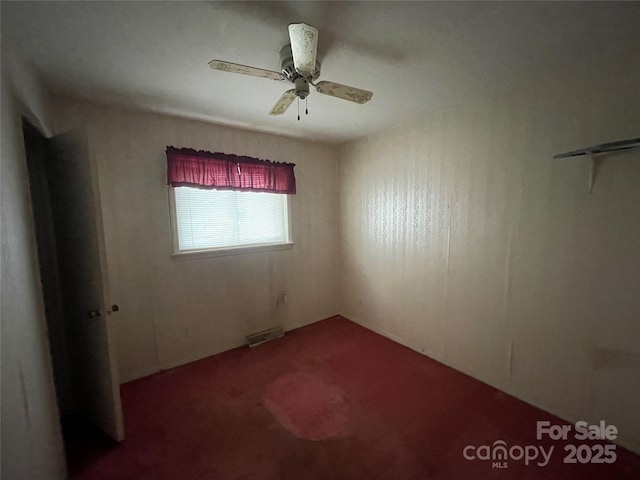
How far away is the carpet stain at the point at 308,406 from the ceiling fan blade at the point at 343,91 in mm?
2220

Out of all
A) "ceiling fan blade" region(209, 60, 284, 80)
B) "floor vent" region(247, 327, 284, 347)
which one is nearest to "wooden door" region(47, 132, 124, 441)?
"ceiling fan blade" region(209, 60, 284, 80)

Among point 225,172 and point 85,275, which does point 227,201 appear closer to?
point 225,172

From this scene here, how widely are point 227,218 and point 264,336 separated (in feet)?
4.81

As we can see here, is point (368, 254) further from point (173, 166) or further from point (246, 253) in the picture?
point (173, 166)

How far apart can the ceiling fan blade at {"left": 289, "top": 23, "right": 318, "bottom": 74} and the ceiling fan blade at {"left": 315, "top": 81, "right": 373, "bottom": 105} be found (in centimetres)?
14

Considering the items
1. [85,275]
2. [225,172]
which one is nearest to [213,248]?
[225,172]

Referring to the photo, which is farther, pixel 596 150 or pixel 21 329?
pixel 596 150

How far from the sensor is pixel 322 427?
6.01 ft

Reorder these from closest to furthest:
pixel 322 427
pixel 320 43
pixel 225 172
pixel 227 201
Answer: pixel 320 43
pixel 322 427
pixel 225 172
pixel 227 201

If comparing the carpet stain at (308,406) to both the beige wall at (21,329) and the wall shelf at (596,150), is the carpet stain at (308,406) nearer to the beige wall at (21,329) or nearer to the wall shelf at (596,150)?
the beige wall at (21,329)

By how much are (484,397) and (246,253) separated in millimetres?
2628

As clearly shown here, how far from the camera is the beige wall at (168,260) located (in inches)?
88.5

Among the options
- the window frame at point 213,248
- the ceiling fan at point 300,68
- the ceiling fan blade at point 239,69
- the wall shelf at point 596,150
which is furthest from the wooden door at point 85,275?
the wall shelf at point 596,150

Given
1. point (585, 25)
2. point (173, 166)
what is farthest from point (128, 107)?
point (585, 25)
